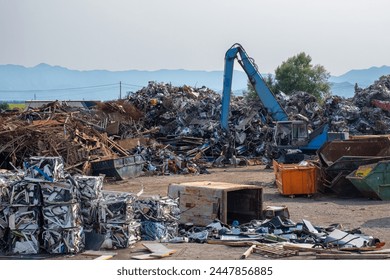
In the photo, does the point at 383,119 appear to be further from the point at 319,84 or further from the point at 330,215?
the point at 319,84

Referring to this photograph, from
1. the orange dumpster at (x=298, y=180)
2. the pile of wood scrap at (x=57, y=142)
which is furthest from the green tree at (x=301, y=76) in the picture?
the orange dumpster at (x=298, y=180)

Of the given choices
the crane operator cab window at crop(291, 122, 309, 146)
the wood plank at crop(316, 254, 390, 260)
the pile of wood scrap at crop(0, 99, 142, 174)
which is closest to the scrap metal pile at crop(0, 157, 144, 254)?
the wood plank at crop(316, 254, 390, 260)

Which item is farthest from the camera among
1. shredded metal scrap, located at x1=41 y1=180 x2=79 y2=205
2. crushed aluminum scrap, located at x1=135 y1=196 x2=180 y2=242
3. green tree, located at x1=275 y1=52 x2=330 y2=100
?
green tree, located at x1=275 y1=52 x2=330 y2=100

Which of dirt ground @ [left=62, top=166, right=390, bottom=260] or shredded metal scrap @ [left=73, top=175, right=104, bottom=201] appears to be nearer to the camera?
dirt ground @ [left=62, top=166, right=390, bottom=260]

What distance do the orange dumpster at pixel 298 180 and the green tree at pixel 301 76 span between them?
4084cm

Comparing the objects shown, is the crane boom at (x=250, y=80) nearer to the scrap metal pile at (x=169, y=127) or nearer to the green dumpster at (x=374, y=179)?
the scrap metal pile at (x=169, y=127)

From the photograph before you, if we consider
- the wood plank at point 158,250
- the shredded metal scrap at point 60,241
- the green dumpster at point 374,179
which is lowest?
the wood plank at point 158,250

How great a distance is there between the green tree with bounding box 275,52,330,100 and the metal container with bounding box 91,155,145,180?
36.3 m

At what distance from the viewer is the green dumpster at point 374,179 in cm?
1614

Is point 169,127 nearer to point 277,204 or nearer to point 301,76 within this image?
point 277,204

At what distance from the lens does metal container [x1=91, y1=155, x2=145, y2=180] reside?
22.3m

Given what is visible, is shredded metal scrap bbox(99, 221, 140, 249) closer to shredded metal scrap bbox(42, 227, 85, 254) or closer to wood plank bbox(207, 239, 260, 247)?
shredded metal scrap bbox(42, 227, 85, 254)
